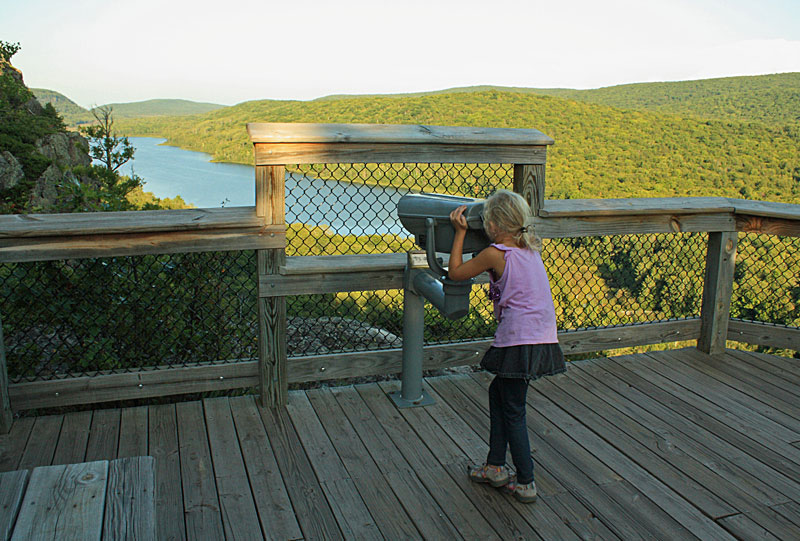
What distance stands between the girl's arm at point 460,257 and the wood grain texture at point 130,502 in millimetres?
1120

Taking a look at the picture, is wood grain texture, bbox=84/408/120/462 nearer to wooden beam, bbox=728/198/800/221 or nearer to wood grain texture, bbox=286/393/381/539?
wood grain texture, bbox=286/393/381/539

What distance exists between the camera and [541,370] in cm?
206

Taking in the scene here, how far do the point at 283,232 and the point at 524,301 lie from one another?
1.16 meters

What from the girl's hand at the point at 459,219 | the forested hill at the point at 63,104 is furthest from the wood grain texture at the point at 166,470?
the forested hill at the point at 63,104

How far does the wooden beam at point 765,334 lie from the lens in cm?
348

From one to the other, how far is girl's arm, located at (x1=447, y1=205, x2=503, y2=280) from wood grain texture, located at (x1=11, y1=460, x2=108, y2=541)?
3.93ft

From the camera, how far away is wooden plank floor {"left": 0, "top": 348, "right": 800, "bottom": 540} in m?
2.05

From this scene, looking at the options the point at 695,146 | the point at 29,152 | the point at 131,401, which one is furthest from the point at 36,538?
the point at 695,146

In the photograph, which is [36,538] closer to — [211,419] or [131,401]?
[211,419]

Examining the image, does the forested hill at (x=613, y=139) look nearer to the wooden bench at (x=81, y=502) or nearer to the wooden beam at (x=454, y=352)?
the wooden beam at (x=454, y=352)

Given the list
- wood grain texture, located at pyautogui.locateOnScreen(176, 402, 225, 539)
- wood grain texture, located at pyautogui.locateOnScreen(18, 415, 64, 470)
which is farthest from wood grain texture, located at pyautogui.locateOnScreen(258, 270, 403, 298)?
wood grain texture, located at pyautogui.locateOnScreen(18, 415, 64, 470)

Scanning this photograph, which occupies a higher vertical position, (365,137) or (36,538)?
(365,137)

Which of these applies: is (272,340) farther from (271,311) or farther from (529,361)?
(529,361)

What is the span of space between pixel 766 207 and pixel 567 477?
2.03m
